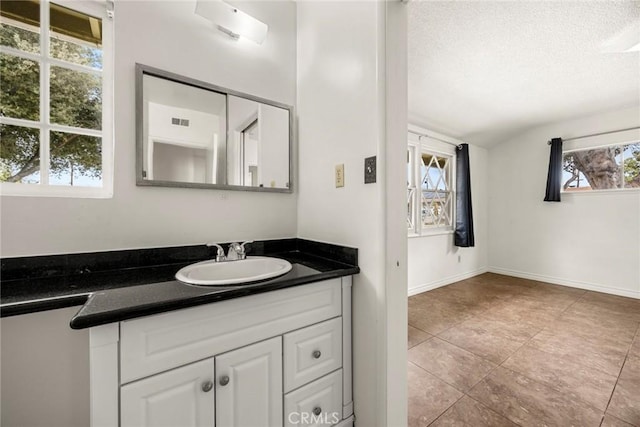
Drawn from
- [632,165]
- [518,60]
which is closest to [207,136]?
[518,60]

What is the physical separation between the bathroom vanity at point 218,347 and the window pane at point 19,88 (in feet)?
2.32

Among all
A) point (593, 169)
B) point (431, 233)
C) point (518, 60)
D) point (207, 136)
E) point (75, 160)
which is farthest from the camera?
point (431, 233)

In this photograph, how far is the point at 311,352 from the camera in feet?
3.55

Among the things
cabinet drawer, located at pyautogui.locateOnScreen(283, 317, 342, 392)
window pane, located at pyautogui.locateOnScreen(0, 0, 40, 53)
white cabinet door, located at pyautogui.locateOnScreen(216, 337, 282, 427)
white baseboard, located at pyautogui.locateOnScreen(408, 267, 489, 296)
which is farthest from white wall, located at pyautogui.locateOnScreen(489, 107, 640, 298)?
window pane, located at pyautogui.locateOnScreen(0, 0, 40, 53)

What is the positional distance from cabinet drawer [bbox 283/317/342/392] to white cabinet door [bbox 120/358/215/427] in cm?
31

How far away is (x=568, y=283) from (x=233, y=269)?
4.83 meters

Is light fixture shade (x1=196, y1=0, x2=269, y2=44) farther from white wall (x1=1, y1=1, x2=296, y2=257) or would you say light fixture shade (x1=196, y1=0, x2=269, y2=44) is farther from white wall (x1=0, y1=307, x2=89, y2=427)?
white wall (x1=0, y1=307, x2=89, y2=427)

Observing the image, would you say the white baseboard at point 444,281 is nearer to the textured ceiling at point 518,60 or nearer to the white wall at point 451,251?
the white wall at point 451,251

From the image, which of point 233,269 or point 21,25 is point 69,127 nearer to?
point 21,25

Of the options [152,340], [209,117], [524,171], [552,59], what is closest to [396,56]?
[209,117]

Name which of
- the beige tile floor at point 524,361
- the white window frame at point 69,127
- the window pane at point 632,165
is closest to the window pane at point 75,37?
the white window frame at point 69,127

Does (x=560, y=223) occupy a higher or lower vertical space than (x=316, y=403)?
higher

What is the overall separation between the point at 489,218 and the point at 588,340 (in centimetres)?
268

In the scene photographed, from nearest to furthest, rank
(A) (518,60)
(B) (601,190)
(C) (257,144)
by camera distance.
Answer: (C) (257,144) → (A) (518,60) → (B) (601,190)
